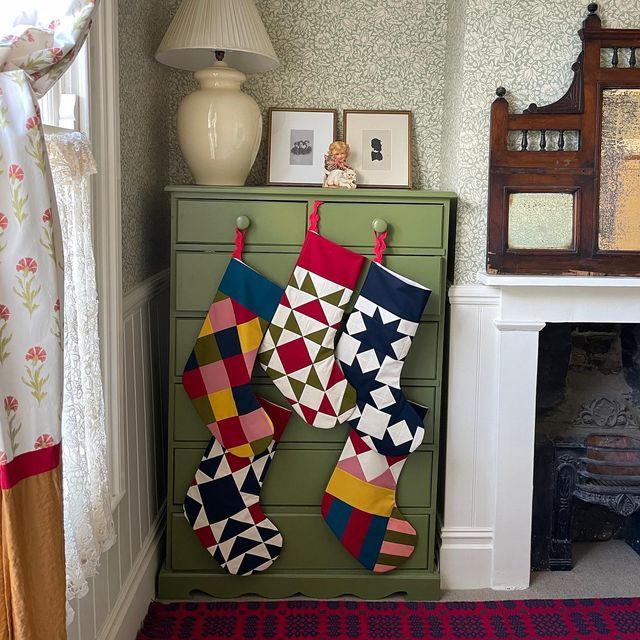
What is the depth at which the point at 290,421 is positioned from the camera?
8.05 feet

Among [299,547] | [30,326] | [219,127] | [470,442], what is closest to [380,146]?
[219,127]

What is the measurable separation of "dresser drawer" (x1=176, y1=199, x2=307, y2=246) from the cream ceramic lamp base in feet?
0.45

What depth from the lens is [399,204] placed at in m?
2.39

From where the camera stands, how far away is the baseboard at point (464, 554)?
2.59 metres

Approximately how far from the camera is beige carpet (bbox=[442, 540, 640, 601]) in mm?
2572

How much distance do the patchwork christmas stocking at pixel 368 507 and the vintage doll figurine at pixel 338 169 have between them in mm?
703

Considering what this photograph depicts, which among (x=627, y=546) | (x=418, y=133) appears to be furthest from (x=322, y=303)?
(x=627, y=546)

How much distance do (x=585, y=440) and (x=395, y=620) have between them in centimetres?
88

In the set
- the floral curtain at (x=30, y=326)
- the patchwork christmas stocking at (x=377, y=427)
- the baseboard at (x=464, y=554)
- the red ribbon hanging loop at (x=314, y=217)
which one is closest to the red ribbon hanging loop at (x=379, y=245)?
the patchwork christmas stocking at (x=377, y=427)

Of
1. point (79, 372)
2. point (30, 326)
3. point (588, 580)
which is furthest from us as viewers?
point (588, 580)

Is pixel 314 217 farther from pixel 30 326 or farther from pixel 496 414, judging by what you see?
pixel 30 326

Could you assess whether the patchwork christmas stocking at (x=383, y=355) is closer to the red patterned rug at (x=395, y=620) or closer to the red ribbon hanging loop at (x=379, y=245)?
the red ribbon hanging loop at (x=379, y=245)

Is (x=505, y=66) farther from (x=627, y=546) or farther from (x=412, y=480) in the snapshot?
(x=627, y=546)

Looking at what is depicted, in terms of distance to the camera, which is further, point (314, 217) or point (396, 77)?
point (396, 77)
